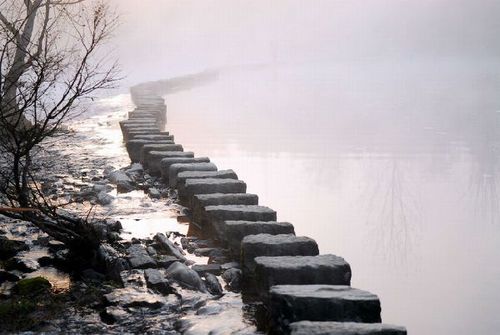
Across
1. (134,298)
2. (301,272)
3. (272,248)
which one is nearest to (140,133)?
(272,248)

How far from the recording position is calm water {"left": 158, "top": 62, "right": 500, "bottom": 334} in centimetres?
423

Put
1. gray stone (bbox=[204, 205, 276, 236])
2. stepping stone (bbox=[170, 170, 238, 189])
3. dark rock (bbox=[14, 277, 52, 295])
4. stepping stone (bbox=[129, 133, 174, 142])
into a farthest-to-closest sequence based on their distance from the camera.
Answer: stepping stone (bbox=[129, 133, 174, 142])
stepping stone (bbox=[170, 170, 238, 189])
gray stone (bbox=[204, 205, 276, 236])
dark rock (bbox=[14, 277, 52, 295])

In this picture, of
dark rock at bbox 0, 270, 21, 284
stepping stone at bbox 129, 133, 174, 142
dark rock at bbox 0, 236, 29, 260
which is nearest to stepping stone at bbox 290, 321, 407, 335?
dark rock at bbox 0, 270, 21, 284

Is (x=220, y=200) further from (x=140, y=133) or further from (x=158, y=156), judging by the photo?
(x=140, y=133)

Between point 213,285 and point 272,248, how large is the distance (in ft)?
1.37

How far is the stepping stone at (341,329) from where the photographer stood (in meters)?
2.55

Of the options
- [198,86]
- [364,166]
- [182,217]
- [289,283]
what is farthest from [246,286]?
[198,86]

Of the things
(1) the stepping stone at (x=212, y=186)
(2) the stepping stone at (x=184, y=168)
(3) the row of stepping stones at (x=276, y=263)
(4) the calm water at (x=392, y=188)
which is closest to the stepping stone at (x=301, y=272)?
(3) the row of stepping stones at (x=276, y=263)

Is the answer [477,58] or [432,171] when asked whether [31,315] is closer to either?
[432,171]

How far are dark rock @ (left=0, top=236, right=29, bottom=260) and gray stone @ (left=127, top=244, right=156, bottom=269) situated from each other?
2.36 feet

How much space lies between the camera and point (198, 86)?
28156 mm

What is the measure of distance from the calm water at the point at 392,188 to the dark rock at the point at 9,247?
232 cm

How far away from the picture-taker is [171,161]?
6605 mm

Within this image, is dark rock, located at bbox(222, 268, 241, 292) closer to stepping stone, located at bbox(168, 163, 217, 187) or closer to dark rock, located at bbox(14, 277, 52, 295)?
dark rock, located at bbox(14, 277, 52, 295)
